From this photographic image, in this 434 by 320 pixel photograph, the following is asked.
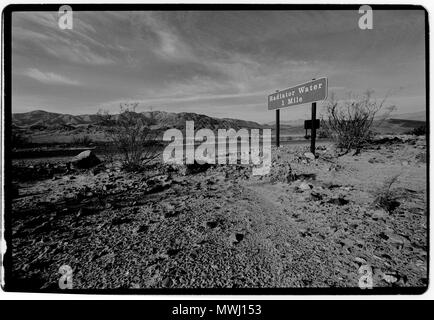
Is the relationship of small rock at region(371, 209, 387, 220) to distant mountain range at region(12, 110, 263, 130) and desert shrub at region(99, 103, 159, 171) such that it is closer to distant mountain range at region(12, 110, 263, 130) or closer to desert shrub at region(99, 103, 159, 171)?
desert shrub at region(99, 103, 159, 171)

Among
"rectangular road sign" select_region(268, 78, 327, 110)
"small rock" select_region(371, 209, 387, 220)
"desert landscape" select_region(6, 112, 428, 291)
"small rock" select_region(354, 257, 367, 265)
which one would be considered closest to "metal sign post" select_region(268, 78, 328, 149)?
"rectangular road sign" select_region(268, 78, 327, 110)

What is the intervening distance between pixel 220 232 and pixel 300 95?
5032 mm

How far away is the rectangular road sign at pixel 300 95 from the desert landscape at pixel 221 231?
2172mm

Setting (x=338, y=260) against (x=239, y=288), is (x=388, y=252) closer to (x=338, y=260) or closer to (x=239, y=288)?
(x=338, y=260)

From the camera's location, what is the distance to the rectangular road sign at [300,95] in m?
5.43

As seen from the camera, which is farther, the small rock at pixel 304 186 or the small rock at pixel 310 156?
the small rock at pixel 310 156

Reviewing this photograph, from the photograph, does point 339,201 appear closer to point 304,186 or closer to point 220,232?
point 304,186

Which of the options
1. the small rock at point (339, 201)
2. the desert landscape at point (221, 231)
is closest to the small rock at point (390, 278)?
the desert landscape at point (221, 231)

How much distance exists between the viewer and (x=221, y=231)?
2346 millimetres

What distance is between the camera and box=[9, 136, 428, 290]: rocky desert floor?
1639 mm

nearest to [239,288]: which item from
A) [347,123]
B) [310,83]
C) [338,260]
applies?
[338,260]

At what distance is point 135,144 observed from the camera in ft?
18.5

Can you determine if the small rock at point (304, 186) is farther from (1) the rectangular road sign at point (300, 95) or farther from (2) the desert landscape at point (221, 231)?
(1) the rectangular road sign at point (300, 95)
